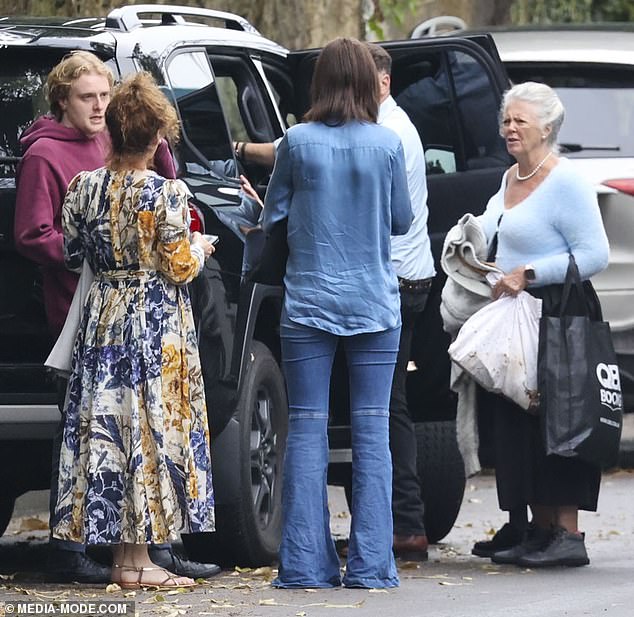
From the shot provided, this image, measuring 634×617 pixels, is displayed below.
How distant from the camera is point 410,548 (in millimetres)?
7633

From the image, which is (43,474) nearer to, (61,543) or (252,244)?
(61,543)

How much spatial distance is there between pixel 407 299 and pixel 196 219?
112 centimetres

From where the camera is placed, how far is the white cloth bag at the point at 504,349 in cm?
718

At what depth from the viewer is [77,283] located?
21.6 feet

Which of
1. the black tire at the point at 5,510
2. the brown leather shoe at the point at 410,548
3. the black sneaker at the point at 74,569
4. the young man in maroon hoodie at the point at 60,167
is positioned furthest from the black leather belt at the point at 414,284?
the black tire at the point at 5,510

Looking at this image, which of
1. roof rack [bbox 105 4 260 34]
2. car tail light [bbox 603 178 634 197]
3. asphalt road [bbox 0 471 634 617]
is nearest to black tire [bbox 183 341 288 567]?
asphalt road [bbox 0 471 634 617]

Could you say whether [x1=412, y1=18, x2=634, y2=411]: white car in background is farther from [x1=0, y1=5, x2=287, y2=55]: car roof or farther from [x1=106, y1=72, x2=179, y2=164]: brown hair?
[x1=106, y1=72, x2=179, y2=164]: brown hair

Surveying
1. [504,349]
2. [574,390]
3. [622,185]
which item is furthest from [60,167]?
[622,185]

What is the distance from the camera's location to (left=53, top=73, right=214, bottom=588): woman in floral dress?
21.0 feet

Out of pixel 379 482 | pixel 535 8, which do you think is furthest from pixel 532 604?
pixel 535 8

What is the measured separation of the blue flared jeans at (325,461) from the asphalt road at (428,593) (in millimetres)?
86

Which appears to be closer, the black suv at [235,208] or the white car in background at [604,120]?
the black suv at [235,208]

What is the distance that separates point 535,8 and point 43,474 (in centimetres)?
1794

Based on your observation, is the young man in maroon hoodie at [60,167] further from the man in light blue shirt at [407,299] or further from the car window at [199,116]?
the man in light blue shirt at [407,299]
